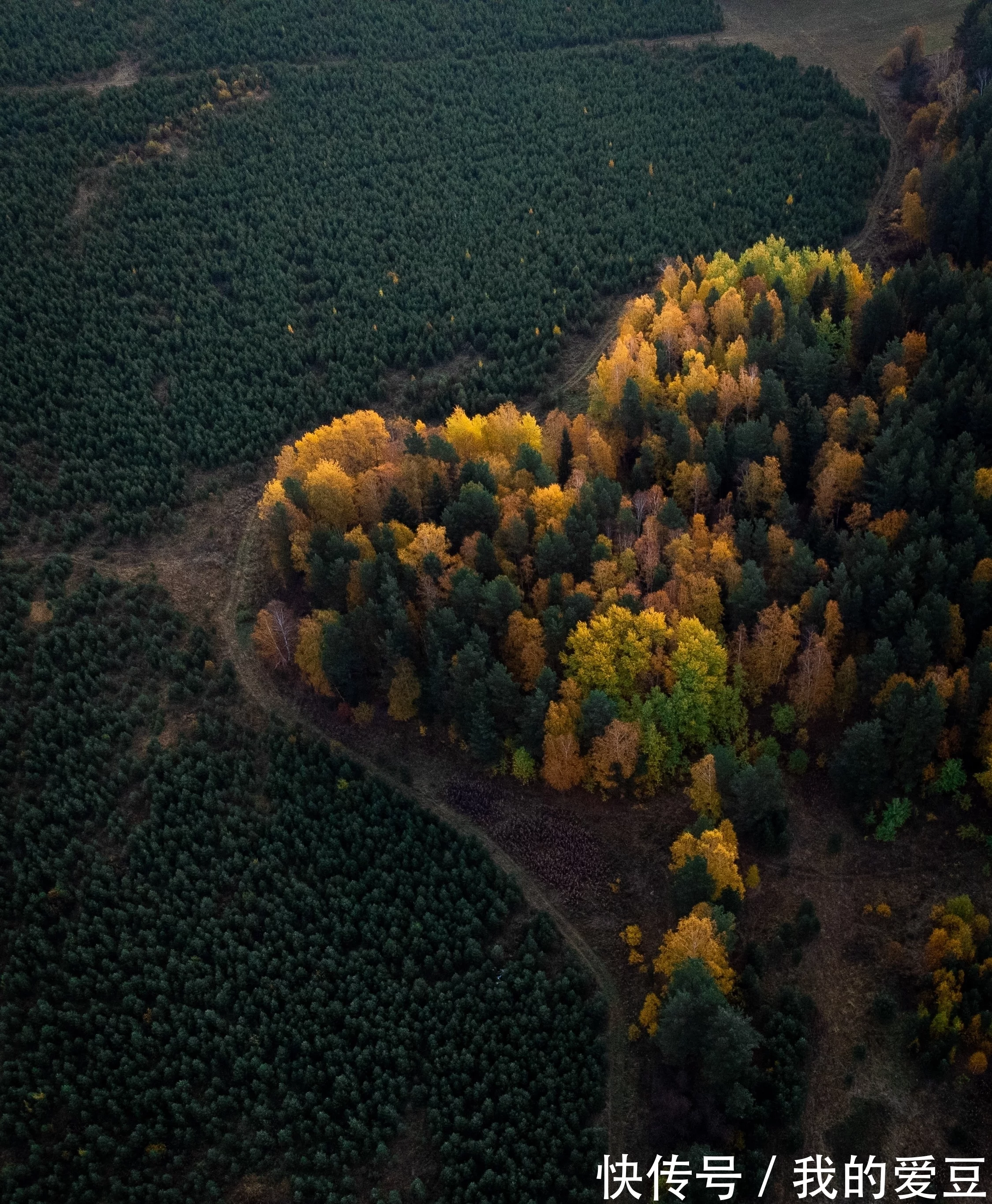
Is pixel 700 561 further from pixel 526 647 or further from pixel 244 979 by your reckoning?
pixel 244 979

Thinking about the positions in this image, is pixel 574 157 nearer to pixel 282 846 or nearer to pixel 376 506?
pixel 376 506

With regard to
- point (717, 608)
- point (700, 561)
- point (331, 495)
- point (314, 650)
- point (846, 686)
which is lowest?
point (846, 686)

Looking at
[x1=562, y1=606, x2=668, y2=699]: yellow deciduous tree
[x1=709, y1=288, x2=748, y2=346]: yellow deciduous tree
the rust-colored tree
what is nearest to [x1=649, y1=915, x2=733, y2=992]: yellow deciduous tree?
the rust-colored tree

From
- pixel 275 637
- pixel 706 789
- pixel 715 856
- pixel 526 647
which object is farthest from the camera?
pixel 275 637

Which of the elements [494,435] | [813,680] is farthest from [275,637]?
[813,680]

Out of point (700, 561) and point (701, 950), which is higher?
point (700, 561)

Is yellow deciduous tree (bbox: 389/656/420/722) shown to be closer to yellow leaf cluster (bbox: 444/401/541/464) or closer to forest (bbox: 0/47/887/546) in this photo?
yellow leaf cluster (bbox: 444/401/541/464)
